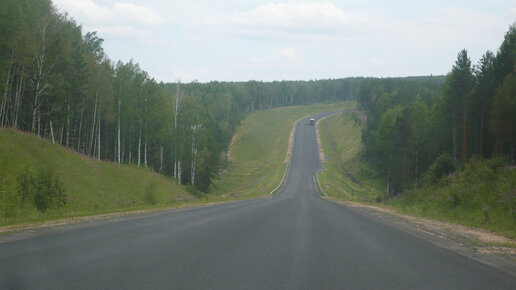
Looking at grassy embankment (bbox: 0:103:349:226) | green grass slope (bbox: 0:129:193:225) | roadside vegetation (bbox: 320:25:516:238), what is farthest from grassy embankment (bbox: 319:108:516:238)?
green grass slope (bbox: 0:129:193:225)

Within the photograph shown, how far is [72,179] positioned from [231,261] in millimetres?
29829

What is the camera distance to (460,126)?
56.6 meters

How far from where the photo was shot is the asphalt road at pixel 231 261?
7387 mm

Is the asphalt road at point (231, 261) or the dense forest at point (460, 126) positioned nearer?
the asphalt road at point (231, 261)

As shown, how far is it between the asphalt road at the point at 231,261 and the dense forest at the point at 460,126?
3166 centimetres

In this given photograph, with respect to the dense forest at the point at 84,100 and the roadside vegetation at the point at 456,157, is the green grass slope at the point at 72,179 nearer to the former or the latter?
the dense forest at the point at 84,100

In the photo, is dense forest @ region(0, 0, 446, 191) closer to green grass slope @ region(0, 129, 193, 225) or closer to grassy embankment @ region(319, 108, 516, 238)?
green grass slope @ region(0, 129, 193, 225)

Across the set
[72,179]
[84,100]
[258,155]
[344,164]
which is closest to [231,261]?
[72,179]

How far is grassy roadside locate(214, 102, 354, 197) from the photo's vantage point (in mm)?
79375

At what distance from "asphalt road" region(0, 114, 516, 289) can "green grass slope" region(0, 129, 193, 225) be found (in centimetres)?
1245

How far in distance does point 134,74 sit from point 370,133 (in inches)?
2247

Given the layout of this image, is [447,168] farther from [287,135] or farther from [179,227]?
[287,135]

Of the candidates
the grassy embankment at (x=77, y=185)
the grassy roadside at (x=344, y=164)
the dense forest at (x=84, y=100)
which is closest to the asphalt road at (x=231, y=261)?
the grassy embankment at (x=77, y=185)

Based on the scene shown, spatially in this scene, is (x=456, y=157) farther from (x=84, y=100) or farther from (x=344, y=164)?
(x=84, y=100)
